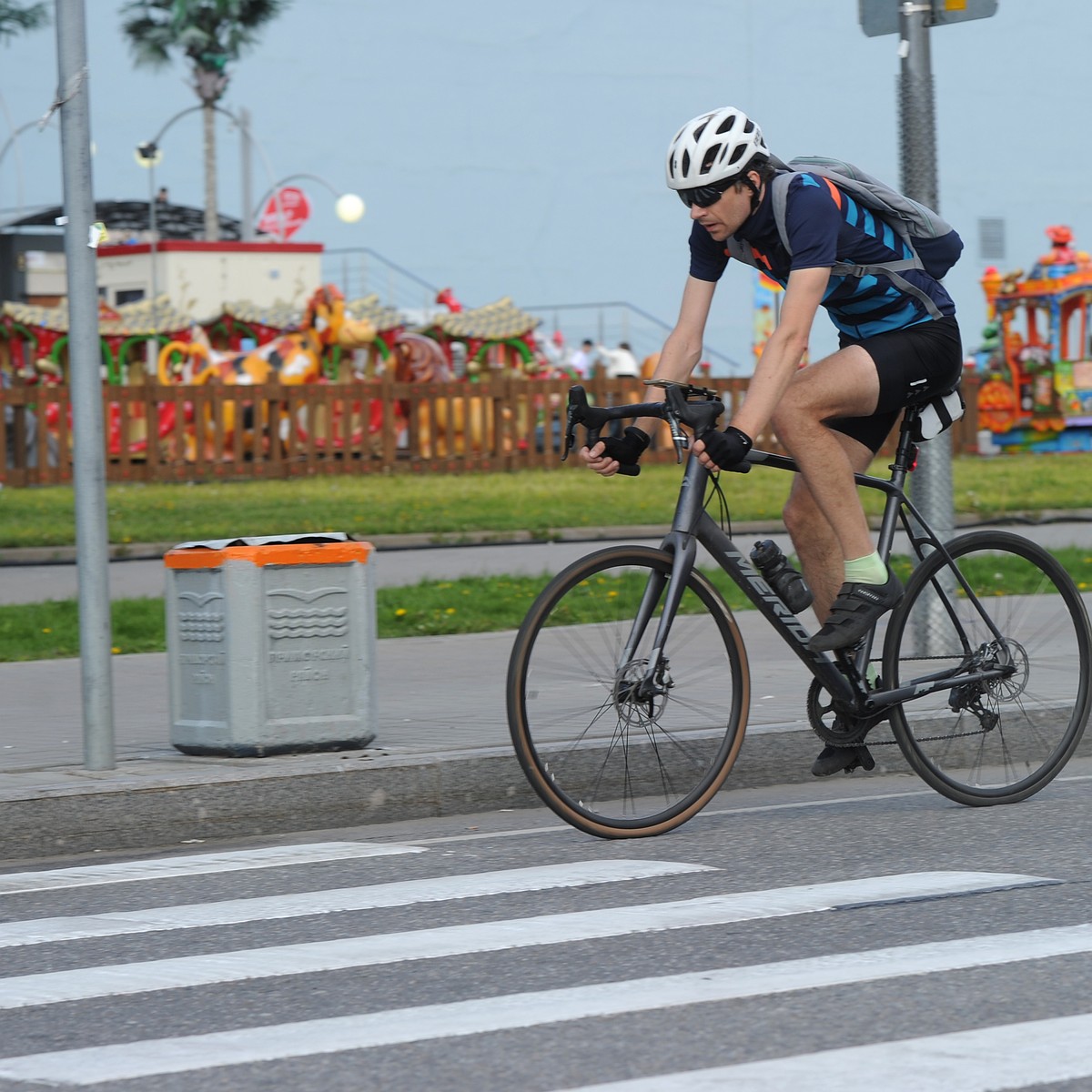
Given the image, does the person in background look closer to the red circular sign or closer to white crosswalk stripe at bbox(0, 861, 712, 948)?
the red circular sign

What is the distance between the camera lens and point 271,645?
643cm

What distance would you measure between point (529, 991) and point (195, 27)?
152ft

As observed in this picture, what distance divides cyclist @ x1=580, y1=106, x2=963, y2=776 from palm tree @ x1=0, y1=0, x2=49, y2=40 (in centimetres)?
1620

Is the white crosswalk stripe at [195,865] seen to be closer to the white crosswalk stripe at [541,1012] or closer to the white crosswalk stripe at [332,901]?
the white crosswalk stripe at [332,901]

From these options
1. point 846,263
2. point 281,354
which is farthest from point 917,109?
point 281,354

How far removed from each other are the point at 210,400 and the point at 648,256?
18.7m

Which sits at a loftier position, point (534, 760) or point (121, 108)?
point (121, 108)

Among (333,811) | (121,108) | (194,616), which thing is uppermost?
(121,108)

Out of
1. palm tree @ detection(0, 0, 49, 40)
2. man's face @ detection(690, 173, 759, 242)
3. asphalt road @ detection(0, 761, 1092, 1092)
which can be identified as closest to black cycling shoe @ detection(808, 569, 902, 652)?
asphalt road @ detection(0, 761, 1092, 1092)

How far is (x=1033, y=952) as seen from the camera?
165 inches

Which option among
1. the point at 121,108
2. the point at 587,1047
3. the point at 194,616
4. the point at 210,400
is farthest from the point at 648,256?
the point at 587,1047

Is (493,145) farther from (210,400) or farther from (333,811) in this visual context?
(333,811)

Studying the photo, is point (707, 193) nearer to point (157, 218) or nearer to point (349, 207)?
point (349, 207)

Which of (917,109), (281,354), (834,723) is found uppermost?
(917,109)
